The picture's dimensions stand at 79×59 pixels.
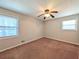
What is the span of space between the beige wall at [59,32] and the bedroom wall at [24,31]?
0.82 metres

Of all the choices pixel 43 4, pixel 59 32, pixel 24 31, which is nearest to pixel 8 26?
pixel 24 31

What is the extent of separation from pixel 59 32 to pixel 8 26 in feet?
14.2

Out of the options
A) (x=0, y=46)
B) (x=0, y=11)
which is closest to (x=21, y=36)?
(x=0, y=46)

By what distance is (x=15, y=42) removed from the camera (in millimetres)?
5168

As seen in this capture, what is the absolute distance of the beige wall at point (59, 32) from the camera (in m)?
5.87

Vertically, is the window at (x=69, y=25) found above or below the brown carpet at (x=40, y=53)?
above

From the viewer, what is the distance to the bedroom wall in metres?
4.54

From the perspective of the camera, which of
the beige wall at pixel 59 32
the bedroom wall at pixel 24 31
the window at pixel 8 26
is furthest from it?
the beige wall at pixel 59 32

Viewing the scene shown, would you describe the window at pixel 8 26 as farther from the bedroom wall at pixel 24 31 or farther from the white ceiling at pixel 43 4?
the white ceiling at pixel 43 4

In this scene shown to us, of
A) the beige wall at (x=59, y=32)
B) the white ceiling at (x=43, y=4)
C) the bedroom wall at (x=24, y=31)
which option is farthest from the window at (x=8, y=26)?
the beige wall at (x=59, y=32)

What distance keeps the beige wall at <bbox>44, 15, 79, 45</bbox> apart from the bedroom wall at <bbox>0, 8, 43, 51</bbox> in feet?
2.67

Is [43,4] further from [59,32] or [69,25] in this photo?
[59,32]

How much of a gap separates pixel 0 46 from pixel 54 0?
11.1 ft

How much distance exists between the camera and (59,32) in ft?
23.7
